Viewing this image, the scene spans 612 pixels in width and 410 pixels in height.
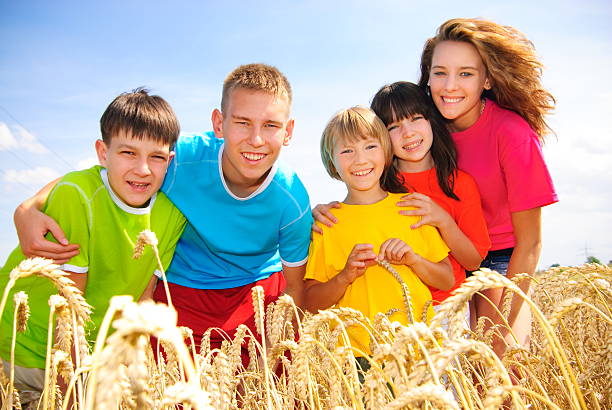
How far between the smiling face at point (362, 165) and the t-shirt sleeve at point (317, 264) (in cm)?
48

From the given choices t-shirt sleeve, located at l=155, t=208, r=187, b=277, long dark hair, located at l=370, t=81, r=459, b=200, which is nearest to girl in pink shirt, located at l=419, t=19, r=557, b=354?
long dark hair, located at l=370, t=81, r=459, b=200

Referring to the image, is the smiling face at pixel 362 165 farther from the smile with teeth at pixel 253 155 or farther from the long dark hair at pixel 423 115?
the smile with teeth at pixel 253 155

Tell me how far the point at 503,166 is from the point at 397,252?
1410 millimetres

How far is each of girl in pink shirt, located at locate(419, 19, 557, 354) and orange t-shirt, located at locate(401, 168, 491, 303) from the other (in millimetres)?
252

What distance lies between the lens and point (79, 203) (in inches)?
136

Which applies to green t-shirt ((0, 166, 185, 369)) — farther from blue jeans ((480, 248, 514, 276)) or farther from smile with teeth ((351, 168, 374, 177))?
blue jeans ((480, 248, 514, 276))

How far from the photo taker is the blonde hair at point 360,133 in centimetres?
397

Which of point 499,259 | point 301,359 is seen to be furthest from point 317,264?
point 301,359

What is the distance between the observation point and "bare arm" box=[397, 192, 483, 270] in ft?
12.5

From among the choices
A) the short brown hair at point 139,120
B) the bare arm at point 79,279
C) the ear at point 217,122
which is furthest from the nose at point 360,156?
the bare arm at point 79,279

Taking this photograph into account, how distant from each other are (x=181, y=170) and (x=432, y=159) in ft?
6.96

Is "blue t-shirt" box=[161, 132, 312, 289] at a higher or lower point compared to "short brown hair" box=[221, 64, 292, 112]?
lower

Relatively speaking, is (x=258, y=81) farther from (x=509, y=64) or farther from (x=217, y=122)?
(x=509, y=64)

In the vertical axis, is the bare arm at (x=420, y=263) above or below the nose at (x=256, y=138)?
below
